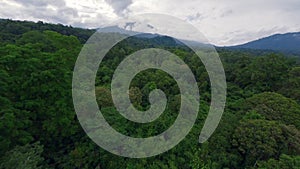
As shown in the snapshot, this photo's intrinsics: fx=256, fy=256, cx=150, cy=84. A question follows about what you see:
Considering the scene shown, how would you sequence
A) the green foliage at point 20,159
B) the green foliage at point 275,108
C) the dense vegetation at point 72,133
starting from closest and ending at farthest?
the green foliage at point 20,159, the dense vegetation at point 72,133, the green foliage at point 275,108

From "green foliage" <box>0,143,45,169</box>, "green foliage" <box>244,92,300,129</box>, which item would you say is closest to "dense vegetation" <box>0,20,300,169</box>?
"green foliage" <box>0,143,45,169</box>

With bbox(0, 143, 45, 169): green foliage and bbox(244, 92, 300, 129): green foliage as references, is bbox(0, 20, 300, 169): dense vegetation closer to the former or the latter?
bbox(0, 143, 45, 169): green foliage

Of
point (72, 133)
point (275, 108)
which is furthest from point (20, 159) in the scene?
point (275, 108)

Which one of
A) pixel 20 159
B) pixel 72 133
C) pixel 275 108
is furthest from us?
pixel 275 108

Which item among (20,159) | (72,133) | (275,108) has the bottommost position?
(72,133)

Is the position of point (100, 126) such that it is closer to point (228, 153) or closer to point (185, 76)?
point (228, 153)

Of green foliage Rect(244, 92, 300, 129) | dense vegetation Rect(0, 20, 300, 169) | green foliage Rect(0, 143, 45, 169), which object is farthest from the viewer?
green foliage Rect(244, 92, 300, 129)

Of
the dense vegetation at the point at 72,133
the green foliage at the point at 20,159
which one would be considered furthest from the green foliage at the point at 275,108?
the green foliage at the point at 20,159

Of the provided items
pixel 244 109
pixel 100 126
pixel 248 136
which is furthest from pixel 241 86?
pixel 100 126

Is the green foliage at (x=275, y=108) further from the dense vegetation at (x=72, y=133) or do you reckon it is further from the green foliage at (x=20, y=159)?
the green foliage at (x=20, y=159)

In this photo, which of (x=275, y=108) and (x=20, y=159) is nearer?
(x=20, y=159)

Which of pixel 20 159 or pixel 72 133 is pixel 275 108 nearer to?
pixel 72 133
